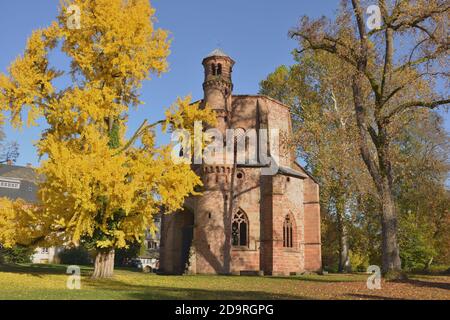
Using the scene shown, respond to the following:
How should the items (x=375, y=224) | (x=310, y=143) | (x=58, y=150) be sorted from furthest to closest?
(x=375, y=224)
(x=310, y=143)
(x=58, y=150)

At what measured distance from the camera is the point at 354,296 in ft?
42.4

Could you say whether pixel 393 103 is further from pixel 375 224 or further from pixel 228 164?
pixel 375 224

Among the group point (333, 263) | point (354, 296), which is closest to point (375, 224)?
point (333, 263)

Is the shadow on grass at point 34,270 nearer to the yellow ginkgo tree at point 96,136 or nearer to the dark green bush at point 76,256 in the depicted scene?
the yellow ginkgo tree at point 96,136

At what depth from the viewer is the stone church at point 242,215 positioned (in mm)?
29312

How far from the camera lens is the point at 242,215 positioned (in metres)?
30.6

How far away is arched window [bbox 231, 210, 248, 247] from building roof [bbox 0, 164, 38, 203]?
34118 mm

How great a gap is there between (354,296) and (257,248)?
56.2ft

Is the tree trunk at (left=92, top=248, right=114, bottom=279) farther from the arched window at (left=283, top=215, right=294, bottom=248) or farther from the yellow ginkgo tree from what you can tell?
the arched window at (left=283, top=215, right=294, bottom=248)

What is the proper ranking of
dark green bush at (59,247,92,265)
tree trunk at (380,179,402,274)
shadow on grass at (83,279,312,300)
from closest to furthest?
shadow on grass at (83,279,312,300)
tree trunk at (380,179,402,274)
dark green bush at (59,247,92,265)

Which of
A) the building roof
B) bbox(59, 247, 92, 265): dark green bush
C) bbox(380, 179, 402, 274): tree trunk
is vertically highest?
the building roof

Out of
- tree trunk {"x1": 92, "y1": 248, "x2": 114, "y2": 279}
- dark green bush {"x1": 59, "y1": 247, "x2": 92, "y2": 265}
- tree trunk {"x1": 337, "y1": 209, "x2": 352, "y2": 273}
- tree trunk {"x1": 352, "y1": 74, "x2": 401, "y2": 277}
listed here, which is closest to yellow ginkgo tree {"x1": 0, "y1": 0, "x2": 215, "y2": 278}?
tree trunk {"x1": 92, "y1": 248, "x2": 114, "y2": 279}

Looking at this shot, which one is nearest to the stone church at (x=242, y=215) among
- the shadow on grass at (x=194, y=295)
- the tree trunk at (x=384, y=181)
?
the tree trunk at (x=384, y=181)

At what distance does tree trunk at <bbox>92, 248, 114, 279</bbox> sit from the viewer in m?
18.9
